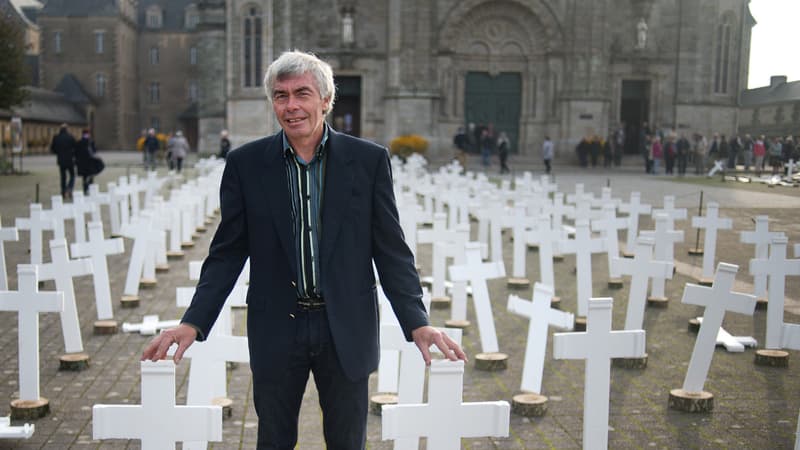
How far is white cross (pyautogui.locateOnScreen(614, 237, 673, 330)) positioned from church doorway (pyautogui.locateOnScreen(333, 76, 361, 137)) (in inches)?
1202

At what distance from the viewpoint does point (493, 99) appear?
37.8 metres

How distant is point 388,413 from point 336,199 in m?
0.88

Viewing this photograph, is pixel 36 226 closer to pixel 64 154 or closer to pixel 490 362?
pixel 490 362

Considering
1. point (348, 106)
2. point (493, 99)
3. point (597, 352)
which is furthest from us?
point (348, 106)

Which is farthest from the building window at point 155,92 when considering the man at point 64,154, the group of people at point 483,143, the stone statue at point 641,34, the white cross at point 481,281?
the white cross at point 481,281

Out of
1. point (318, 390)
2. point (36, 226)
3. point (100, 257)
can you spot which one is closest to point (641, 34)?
point (36, 226)

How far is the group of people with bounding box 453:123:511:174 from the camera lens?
32.6 metres

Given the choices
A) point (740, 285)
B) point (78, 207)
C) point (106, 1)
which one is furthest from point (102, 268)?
point (106, 1)

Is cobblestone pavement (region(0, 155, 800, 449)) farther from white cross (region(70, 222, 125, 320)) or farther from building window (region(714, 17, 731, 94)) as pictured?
building window (region(714, 17, 731, 94))

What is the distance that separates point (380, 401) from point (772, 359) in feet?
11.3

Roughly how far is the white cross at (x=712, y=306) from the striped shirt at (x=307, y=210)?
334 centimetres

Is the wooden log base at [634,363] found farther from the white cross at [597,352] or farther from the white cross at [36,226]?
the white cross at [36,226]

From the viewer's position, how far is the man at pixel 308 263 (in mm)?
3285

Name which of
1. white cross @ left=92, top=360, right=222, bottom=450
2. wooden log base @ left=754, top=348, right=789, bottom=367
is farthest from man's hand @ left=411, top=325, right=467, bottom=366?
wooden log base @ left=754, top=348, right=789, bottom=367
